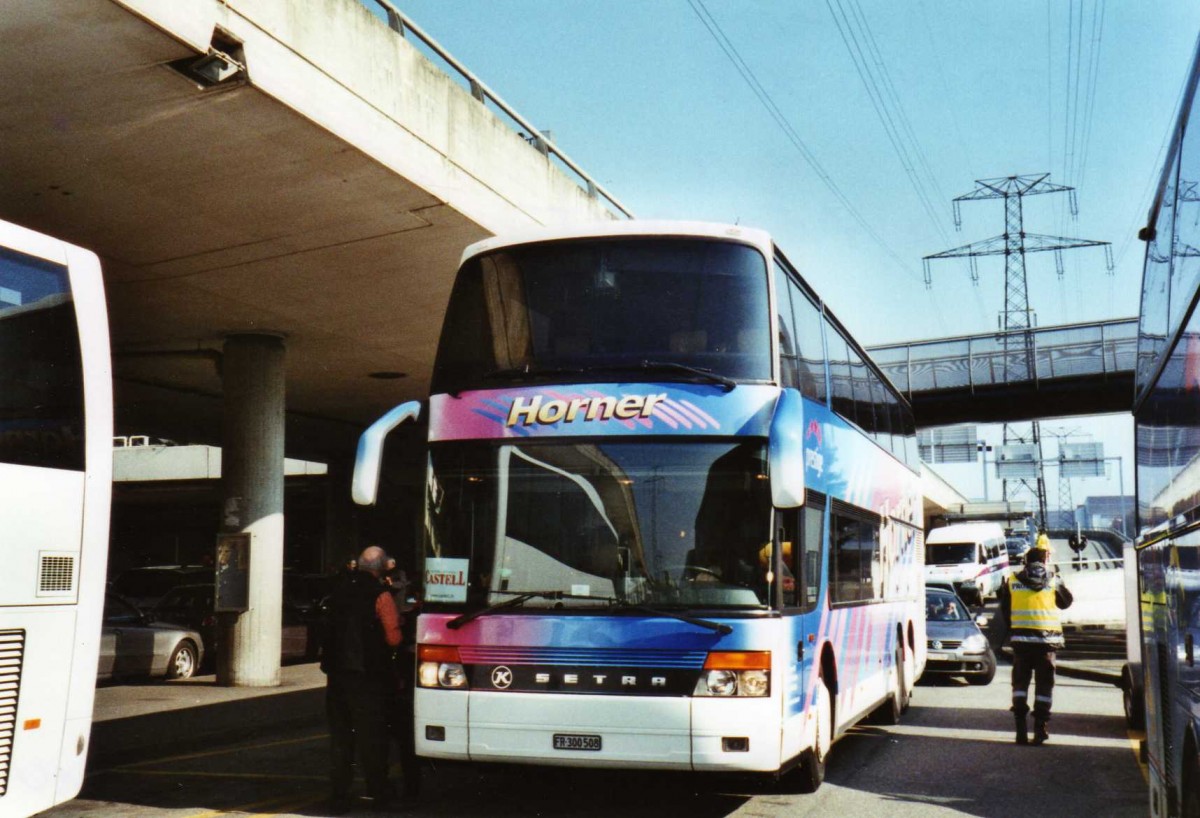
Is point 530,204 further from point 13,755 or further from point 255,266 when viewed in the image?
point 13,755

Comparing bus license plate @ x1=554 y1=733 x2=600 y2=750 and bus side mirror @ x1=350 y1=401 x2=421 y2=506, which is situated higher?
bus side mirror @ x1=350 y1=401 x2=421 y2=506

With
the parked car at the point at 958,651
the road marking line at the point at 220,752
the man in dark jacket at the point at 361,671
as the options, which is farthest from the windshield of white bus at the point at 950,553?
the man in dark jacket at the point at 361,671

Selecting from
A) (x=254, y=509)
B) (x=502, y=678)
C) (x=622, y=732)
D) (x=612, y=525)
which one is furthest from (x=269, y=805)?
(x=254, y=509)

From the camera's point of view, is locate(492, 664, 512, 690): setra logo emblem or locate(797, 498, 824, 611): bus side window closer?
locate(492, 664, 512, 690): setra logo emblem

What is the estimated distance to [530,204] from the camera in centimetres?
1627

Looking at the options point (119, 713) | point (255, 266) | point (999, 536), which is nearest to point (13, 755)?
point (119, 713)

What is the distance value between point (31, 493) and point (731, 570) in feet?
13.2

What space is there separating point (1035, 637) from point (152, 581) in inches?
731

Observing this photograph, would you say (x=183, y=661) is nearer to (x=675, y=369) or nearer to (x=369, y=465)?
(x=369, y=465)

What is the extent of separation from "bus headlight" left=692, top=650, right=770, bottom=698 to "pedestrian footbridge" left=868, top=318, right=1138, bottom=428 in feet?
93.9

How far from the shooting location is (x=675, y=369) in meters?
8.51

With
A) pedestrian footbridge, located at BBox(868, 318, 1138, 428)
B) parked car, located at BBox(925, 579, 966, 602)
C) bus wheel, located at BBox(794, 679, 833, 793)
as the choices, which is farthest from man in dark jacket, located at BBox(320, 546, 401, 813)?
pedestrian footbridge, located at BBox(868, 318, 1138, 428)

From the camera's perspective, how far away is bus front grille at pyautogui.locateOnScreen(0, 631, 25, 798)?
6676mm

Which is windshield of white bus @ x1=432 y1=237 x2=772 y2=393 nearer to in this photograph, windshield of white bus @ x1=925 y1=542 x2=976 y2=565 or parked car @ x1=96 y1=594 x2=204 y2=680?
parked car @ x1=96 y1=594 x2=204 y2=680
